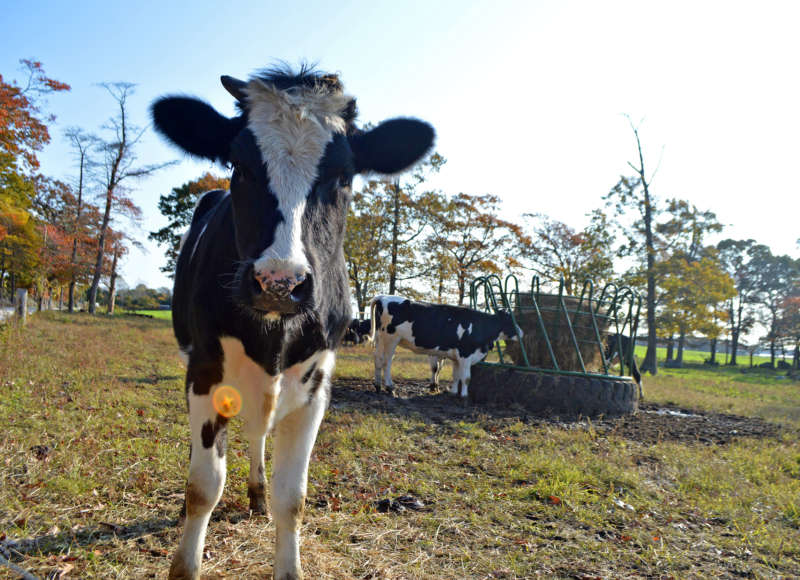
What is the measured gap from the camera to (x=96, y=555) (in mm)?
2623

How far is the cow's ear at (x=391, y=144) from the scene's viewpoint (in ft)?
9.62

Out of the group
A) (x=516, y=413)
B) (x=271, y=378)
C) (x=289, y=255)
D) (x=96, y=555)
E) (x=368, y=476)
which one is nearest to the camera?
(x=289, y=255)

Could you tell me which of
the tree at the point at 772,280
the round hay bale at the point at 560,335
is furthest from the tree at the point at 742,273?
the round hay bale at the point at 560,335

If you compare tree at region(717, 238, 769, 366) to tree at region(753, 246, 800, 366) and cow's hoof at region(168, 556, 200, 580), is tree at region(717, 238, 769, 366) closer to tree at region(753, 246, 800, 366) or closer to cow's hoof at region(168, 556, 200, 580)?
tree at region(753, 246, 800, 366)

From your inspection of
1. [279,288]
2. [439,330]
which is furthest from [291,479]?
[439,330]

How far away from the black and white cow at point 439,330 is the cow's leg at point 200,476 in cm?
834

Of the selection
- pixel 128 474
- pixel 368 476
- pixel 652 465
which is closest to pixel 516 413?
pixel 652 465

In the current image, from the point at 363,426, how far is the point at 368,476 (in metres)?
1.65

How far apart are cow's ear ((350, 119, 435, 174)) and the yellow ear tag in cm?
141

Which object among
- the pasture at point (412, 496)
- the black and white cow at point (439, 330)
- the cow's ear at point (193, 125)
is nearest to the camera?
the cow's ear at point (193, 125)

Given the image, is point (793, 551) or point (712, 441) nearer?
point (793, 551)

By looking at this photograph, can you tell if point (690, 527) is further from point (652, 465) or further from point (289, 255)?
point (289, 255)

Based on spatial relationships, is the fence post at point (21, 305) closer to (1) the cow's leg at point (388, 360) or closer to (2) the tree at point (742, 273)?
(1) the cow's leg at point (388, 360)

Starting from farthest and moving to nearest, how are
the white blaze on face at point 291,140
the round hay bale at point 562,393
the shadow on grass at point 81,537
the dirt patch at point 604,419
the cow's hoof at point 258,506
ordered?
the round hay bale at point 562,393 → the dirt patch at point 604,419 → the cow's hoof at point 258,506 → the shadow on grass at point 81,537 → the white blaze on face at point 291,140
